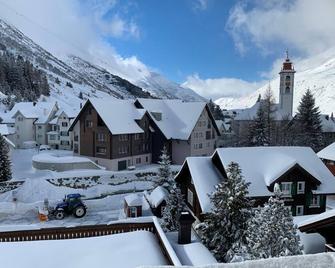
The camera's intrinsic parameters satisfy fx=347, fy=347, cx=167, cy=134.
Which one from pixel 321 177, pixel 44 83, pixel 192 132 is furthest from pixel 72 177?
pixel 44 83

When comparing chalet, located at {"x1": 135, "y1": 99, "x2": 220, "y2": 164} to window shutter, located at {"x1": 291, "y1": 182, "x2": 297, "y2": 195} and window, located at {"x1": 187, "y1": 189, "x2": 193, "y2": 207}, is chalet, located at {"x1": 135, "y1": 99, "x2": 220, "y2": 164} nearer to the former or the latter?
window, located at {"x1": 187, "y1": 189, "x2": 193, "y2": 207}

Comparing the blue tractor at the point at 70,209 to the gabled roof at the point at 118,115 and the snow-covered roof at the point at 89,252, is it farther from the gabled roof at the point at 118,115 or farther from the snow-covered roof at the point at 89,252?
the snow-covered roof at the point at 89,252

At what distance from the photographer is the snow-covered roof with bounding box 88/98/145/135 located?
143ft

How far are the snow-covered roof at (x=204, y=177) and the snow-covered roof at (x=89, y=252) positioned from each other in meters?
12.5

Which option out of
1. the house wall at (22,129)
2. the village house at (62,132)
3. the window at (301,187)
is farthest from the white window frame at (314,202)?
the house wall at (22,129)

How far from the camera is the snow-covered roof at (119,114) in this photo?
43.7 metres

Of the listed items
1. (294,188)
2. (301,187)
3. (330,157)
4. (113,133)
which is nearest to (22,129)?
(113,133)

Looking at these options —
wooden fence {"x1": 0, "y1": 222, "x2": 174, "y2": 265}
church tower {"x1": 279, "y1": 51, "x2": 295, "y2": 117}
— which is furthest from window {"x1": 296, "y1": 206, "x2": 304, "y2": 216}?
church tower {"x1": 279, "y1": 51, "x2": 295, "y2": 117}

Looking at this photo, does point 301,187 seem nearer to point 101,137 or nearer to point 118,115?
point 101,137

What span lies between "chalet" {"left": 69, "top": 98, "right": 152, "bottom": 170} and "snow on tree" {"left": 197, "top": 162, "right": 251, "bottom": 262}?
93.1 feet

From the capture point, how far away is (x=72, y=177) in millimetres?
37344

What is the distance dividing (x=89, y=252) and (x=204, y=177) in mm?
16151

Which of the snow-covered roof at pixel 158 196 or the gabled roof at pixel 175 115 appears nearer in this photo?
the snow-covered roof at pixel 158 196

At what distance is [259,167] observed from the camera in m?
24.3
